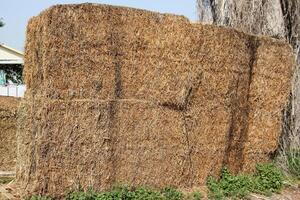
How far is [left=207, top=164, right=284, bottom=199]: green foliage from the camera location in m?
8.60

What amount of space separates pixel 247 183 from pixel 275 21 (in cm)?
359

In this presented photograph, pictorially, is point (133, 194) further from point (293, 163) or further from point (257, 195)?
point (293, 163)

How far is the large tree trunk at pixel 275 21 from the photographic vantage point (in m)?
10.9

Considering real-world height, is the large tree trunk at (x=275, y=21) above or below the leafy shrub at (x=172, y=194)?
above

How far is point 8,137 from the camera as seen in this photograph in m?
10.8

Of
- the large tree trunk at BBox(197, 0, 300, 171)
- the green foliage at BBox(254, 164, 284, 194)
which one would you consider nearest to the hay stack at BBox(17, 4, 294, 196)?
the green foliage at BBox(254, 164, 284, 194)

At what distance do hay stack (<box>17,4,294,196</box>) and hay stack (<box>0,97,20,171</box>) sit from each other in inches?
139

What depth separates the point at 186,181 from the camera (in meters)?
8.33

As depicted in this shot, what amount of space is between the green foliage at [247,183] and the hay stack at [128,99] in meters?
0.21

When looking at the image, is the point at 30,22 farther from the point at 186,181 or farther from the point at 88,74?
the point at 186,181

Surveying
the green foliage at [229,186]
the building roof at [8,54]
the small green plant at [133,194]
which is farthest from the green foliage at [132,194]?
the building roof at [8,54]

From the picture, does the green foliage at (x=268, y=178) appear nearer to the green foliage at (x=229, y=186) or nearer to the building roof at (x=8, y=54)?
the green foliage at (x=229, y=186)

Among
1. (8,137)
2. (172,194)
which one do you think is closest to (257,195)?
(172,194)

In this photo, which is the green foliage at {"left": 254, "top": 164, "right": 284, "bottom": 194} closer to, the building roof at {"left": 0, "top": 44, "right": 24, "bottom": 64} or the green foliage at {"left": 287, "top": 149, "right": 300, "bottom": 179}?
the green foliage at {"left": 287, "top": 149, "right": 300, "bottom": 179}
